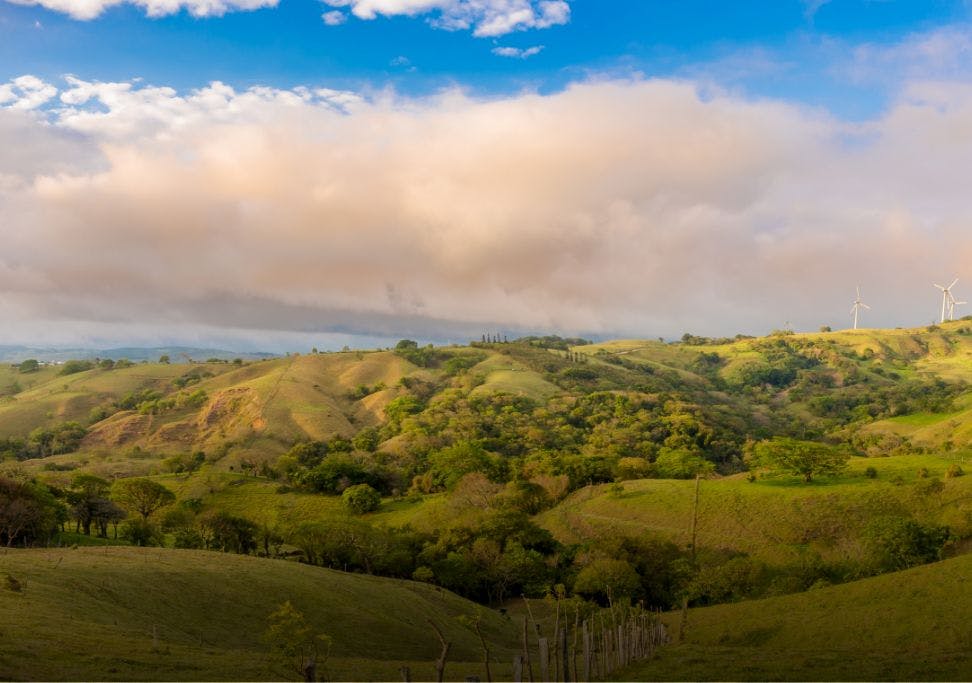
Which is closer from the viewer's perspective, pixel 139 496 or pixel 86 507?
pixel 86 507

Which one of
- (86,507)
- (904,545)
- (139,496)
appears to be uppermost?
(904,545)

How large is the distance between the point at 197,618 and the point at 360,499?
97026mm

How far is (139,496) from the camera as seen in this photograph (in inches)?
5064

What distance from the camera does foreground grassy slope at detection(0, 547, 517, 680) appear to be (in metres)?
32.5

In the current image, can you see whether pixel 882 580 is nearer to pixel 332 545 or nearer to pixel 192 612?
pixel 192 612

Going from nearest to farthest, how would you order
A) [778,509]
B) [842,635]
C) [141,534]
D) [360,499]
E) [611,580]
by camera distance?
[842,635]
[611,580]
[141,534]
[778,509]
[360,499]

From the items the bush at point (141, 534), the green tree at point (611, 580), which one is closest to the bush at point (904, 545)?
the green tree at point (611, 580)

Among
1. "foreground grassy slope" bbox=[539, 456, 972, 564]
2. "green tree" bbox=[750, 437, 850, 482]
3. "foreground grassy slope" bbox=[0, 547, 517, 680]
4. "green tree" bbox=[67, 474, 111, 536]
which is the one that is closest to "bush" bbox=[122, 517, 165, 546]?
"green tree" bbox=[67, 474, 111, 536]

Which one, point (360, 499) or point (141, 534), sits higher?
point (141, 534)

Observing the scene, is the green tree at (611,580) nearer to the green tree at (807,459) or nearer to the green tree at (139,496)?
the green tree at (807,459)

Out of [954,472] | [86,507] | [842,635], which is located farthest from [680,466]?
[86,507]

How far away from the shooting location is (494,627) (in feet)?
240

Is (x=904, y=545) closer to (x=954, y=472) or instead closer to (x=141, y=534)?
(x=954, y=472)

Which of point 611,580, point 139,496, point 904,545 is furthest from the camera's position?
point 139,496
